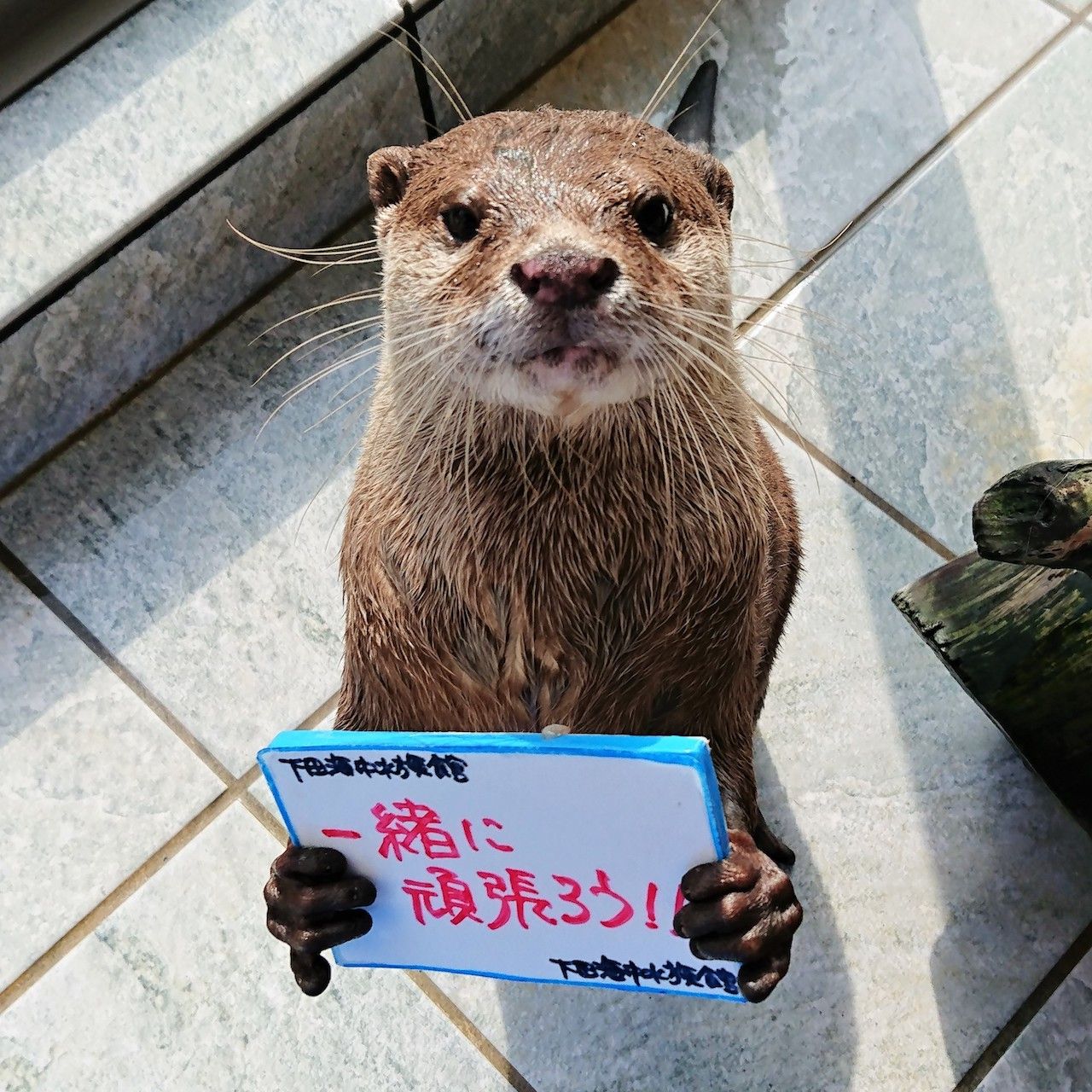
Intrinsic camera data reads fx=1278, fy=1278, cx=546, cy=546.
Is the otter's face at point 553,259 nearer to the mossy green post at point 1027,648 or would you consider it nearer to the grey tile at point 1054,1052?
the mossy green post at point 1027,648

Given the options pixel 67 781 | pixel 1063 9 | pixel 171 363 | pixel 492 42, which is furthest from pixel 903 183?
pixel 67 781

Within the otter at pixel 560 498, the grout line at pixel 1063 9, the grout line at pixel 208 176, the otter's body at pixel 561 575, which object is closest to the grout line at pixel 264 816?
the otter at pixel 560 498

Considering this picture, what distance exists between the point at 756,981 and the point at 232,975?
0.70 m

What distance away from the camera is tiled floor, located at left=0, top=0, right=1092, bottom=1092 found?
58.3 inches

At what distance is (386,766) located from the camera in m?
1.03

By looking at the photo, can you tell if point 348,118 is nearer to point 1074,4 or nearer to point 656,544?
point 656,544

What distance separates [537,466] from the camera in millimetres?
1057

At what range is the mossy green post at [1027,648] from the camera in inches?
55.2

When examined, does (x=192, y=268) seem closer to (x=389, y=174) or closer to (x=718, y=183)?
(x=389, y=174)

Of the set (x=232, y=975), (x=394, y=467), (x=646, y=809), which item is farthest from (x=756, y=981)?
(x=232, y=975)

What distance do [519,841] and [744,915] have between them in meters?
0.20

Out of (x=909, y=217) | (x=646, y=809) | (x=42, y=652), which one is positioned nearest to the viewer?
(x=646, y=809)

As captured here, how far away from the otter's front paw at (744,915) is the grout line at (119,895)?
73cm

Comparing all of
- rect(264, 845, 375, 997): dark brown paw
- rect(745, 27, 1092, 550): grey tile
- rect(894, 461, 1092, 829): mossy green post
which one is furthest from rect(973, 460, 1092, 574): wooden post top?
rect(264, 845, 375, 997): dark brown paw
